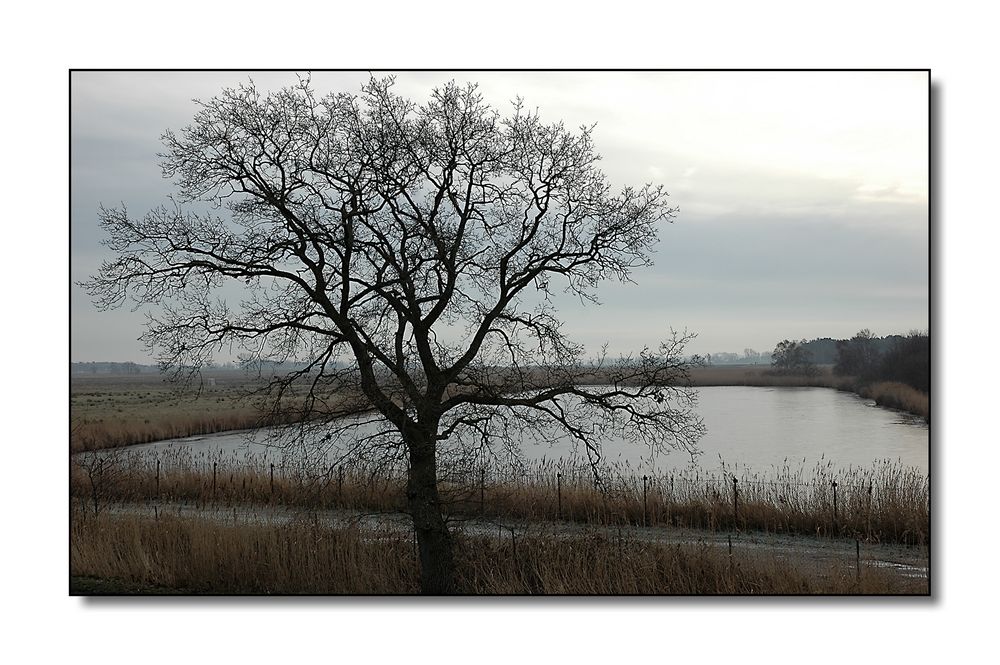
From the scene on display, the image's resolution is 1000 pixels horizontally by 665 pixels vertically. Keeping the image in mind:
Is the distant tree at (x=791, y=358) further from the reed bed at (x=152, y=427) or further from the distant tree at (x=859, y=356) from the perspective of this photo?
the reed bed at (x=152, y=427)

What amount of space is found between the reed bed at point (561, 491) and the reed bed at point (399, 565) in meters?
0.21

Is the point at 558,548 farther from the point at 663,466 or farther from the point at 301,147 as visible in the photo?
the point at 301,147

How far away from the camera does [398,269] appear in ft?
12.9

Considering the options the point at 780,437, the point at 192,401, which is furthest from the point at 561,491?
the point at 192,401

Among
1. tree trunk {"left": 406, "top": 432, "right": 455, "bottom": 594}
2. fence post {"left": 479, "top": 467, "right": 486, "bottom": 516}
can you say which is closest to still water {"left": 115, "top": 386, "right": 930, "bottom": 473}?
fence post {"left": 479, "top": 467, "right": 486, "bottom": 516}

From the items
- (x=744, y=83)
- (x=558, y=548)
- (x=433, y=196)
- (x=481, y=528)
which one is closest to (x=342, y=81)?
(x=433, y=196)

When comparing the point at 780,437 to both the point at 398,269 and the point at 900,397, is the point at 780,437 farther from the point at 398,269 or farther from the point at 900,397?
the point at 398,269

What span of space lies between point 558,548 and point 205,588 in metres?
2.16

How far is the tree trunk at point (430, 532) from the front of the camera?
13.2 ft

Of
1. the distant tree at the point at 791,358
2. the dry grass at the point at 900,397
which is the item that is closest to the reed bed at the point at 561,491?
the dry grass at the point at 900,397

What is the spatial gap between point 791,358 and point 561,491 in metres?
1.72

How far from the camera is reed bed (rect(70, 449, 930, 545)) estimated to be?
13.3 feet

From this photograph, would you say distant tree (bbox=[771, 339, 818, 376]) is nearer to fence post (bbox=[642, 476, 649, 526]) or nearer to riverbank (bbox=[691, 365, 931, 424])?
riverbank (bbox=[691, 365, 931, 424])

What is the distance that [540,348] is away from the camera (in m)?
4.01
